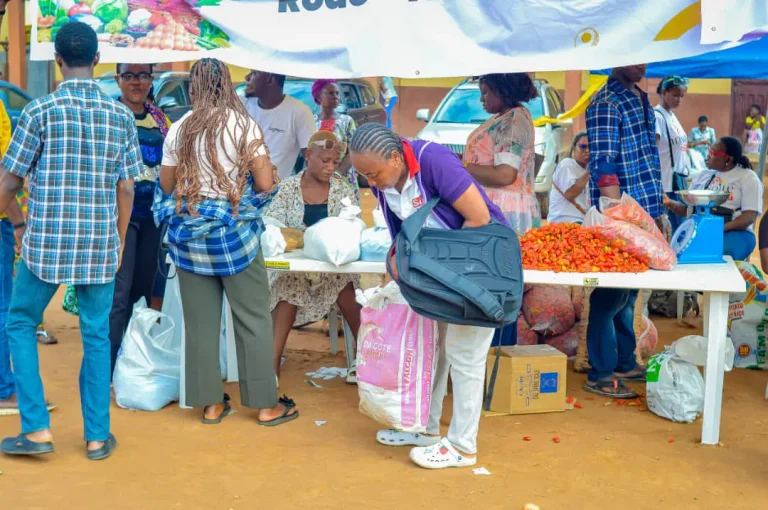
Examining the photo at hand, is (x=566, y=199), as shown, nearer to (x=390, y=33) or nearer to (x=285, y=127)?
(x=285, y=127)

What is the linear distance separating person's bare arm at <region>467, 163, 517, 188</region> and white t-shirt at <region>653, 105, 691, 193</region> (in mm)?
2085

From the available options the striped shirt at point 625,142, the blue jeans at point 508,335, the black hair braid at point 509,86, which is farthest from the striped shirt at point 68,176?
the striped shirt at point 625,142

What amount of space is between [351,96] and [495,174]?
10471 mm

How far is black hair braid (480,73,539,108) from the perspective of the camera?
564 centimetres

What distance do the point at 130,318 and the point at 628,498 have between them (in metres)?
3.13

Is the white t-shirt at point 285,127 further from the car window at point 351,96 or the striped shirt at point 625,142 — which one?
the car window at point 351,96

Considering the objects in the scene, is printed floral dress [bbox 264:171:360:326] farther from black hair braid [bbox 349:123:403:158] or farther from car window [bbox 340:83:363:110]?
car window [bbox 340:83:363:110]

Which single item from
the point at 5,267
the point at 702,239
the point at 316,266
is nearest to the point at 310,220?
the point at 316,266

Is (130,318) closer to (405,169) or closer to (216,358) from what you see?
(216,358)

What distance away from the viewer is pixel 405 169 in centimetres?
427

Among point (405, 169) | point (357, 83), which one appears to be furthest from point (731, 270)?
point (357, 83)

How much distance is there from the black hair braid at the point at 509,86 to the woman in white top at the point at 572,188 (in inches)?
82.8

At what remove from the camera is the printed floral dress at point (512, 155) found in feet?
18.2

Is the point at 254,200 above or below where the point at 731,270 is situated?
above
